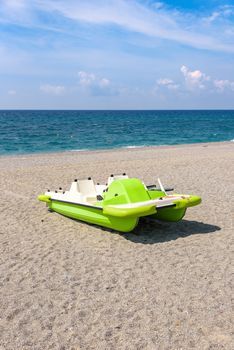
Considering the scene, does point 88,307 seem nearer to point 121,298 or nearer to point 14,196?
point 121,298

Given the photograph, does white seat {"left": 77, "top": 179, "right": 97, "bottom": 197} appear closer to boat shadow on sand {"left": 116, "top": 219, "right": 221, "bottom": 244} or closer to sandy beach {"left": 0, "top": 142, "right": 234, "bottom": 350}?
sandy beach {"left": 0, "top": 142, "right": 234, "bottom": 350}

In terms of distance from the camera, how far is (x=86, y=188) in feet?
32.8

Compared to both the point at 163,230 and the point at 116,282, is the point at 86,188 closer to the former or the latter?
the point at 163,230

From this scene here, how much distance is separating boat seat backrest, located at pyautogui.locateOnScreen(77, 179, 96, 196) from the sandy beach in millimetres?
883

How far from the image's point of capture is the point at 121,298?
19.2ft

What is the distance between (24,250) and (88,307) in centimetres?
268

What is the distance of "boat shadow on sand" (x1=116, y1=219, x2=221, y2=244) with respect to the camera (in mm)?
8422

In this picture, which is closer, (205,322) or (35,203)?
(205,322)

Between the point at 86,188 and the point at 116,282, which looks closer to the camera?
the point at 116,282

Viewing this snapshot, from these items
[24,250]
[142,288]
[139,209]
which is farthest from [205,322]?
[24,250]

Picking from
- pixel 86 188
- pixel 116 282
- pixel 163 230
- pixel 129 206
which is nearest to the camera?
pixel 116 282

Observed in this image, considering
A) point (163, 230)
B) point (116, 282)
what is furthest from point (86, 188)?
point (116, 282)

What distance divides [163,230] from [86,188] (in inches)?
90.0

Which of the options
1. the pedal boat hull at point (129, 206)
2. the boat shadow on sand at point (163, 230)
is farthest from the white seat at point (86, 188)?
the boat shadow on sand at point (163, 230)
